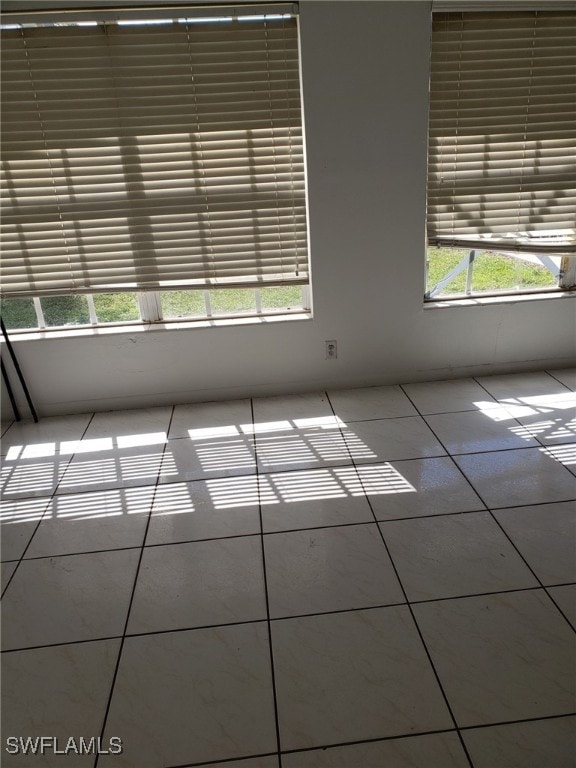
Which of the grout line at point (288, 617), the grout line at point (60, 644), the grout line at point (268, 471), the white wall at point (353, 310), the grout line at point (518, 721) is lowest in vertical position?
the grout line at point (518, 721)

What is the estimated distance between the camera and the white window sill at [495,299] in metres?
3.57

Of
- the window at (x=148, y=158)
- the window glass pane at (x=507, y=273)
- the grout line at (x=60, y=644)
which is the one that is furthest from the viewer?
the window glass pane at (x=507, y=273)

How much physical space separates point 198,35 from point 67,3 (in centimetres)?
66

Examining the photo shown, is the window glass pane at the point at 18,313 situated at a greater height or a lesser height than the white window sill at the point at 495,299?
greater

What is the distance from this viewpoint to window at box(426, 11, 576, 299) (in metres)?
3.04

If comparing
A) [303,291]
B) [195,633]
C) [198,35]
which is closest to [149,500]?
[195,633]

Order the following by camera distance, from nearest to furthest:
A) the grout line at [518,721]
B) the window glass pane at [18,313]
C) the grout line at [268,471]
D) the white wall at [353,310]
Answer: the grout line at [518,721] → the grout line at [268,471] → the white wall at [353,310] → the window glass pane at [18,313]

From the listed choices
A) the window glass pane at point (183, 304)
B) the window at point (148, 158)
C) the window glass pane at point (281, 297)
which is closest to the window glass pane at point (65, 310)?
the window at point (148, 158)

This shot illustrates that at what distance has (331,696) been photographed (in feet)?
5.48

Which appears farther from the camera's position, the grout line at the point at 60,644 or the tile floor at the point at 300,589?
the grout line at the point at 60,644

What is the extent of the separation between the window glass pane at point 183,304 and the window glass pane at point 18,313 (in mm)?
822

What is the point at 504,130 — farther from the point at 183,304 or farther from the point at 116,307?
the point at 116,307

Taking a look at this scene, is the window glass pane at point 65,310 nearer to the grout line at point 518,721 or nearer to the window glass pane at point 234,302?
the window glass pane at point 234,302

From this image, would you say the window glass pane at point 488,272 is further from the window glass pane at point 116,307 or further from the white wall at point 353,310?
the window glass pane at point 116,307
